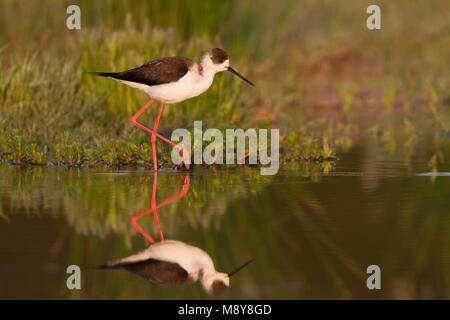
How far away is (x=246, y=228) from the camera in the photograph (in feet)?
21.9

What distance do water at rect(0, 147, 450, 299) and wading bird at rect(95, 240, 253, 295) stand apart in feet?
0.26

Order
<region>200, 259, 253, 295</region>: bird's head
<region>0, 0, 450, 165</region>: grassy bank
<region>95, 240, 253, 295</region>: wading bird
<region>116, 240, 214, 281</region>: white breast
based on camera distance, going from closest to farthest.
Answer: <region>200, 259, 253, 295</region>: bird's head < <region>95, 240, 253, 295</region>: wading bird < <region>116, 240, 214, 281</region>: white breast < <region>0, 0, 450, 165</region>: grassy bank

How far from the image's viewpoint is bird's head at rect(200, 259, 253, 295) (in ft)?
16.4

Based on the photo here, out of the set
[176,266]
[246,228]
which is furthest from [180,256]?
[246,228]

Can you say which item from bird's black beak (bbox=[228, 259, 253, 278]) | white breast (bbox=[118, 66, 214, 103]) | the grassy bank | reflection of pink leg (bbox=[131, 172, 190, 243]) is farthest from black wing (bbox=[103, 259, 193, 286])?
the grassy bank

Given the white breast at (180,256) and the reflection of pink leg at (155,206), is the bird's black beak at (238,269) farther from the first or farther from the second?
the reflection of pink leg at (155,206)

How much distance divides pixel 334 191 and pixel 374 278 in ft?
10.8

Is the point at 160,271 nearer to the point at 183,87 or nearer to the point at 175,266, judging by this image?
the point at 175,266

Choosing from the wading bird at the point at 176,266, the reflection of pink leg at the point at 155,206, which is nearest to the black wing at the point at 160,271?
the wading bird at the point at 176,266

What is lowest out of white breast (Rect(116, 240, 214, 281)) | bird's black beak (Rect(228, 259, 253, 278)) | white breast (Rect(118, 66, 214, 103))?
bird's black beak (Rect(228, 259, 253, 278))

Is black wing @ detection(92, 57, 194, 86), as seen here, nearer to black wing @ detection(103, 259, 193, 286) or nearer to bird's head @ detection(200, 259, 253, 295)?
black wing @ detection(103, 259, 193, 286)

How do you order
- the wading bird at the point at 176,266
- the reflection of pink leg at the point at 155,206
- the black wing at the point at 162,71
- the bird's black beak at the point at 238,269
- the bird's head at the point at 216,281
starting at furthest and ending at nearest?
the black wing at the point at 162,71, the reflection of pink leg at the point at 155,206, the bird's black beak at the point at 238,269, the wading bird at the point at 176,266, the bird's head at the point at 216,281

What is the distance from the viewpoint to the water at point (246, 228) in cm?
508

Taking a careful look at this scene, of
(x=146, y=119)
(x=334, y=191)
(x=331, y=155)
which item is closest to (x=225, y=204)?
(x=334, y=191)
